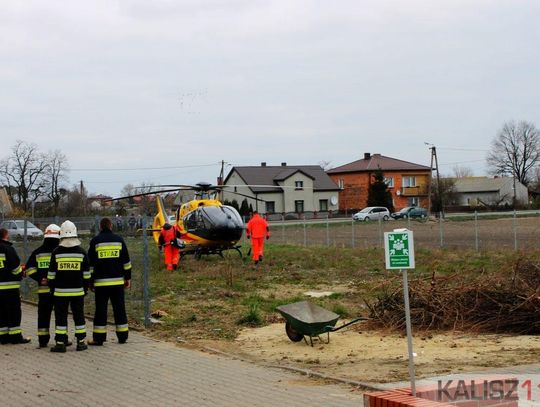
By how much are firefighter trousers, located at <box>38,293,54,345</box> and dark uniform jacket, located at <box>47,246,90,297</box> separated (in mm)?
507

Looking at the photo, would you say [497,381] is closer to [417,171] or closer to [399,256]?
[399,256]

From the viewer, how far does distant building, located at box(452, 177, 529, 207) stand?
105750 millimetres

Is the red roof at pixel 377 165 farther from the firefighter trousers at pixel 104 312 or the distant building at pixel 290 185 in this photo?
the firefighter trousers at pixel 104 312

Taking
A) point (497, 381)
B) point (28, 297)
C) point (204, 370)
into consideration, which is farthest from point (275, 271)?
point (497, 381)

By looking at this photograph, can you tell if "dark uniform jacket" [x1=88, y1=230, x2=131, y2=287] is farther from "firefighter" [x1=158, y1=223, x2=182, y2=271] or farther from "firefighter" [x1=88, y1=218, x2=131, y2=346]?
"firefighter" [x1=158, y1=223, x2=182, y2=271]

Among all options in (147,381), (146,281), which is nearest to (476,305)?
(146,281)

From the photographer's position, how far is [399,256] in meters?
6.88

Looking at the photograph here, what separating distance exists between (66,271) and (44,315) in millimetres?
963

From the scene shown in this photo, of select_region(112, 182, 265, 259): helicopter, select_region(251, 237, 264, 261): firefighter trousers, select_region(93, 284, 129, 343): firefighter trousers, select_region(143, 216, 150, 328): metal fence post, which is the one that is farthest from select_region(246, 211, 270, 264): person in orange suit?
select_region(93, 284, 129, 343): firefighter trousers

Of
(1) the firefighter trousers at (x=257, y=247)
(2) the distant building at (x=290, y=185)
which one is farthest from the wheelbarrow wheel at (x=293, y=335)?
(2) the distant building at (x=290, y=185)

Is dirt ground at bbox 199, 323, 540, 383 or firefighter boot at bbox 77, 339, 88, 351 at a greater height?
firefighter boot at bbox 77, 339, 88, 351

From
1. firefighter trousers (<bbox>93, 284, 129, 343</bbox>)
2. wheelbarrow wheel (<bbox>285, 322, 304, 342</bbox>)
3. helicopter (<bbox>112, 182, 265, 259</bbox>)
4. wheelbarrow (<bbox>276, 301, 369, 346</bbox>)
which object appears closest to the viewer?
wheelbarrow (<bbox>276, 301, 369, 346</bbox>)

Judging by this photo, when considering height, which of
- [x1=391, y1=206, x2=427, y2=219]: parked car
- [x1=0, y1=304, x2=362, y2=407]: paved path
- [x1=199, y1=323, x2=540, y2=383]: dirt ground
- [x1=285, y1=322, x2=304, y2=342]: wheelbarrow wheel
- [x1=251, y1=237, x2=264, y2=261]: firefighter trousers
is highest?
[x1=391, y1=206, x2=427, y2=219]: parked car

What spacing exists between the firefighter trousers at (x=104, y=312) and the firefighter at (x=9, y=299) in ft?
4.37
